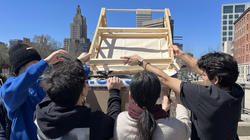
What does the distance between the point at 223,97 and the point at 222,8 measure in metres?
121

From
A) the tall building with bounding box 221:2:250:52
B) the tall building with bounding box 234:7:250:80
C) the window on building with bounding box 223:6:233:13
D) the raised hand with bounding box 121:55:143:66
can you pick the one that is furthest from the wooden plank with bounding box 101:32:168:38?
the window on building with bounding box 223:6:233:13

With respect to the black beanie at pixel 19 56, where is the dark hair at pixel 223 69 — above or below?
below

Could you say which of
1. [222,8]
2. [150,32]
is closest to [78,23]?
[222,8]

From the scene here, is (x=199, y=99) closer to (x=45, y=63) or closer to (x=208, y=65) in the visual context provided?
(x=208, y=65)

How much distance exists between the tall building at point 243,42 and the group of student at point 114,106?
49.6 m

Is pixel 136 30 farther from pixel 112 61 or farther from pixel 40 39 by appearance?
pixel 40 39

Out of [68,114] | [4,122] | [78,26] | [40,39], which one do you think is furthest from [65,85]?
[78,26]

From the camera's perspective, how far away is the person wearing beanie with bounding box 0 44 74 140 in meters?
1.41

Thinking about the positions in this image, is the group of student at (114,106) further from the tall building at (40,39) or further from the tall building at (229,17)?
the tall building at (229,17)

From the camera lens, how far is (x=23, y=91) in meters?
1.42

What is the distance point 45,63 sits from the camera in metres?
1.53

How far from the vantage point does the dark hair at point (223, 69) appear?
1.51 m

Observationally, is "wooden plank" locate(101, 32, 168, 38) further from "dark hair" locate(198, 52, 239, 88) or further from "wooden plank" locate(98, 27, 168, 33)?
"dark hair" locate(198, 52, 239, 88)

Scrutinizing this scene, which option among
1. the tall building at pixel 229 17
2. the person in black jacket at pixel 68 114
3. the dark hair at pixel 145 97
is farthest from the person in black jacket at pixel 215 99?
the tall building at pixel 229 17
